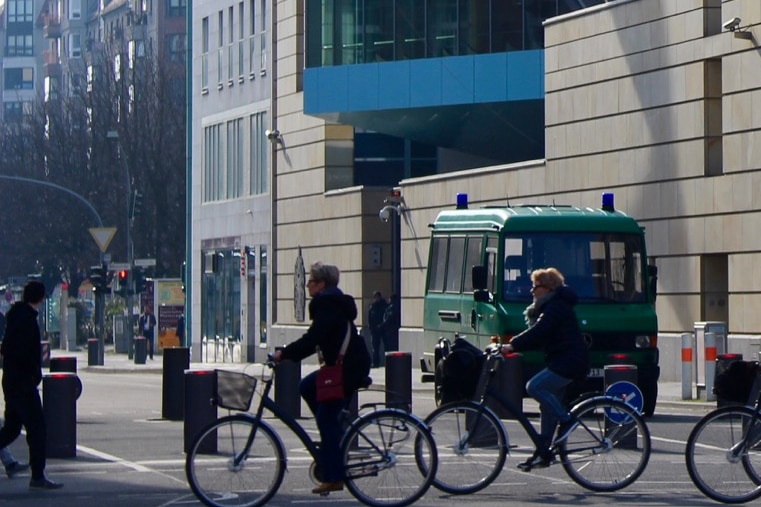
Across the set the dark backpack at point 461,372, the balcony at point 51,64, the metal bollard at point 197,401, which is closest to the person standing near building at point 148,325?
the metal bollard at point 197,401

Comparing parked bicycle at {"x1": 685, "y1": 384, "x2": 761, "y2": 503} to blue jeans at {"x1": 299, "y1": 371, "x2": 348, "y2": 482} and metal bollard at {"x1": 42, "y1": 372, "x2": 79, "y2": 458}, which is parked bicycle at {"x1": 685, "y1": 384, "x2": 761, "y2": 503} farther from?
metal bollard at {"x1": 42, "y1": 372, "x2": 79, "y2": 458}

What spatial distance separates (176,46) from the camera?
109 m

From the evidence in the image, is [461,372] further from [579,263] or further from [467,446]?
[579,263]

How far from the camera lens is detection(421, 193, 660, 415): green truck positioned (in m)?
22.8

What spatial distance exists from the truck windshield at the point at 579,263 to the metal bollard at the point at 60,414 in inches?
270

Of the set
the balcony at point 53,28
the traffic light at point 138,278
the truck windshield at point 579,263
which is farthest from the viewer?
the balcony at point 53,28

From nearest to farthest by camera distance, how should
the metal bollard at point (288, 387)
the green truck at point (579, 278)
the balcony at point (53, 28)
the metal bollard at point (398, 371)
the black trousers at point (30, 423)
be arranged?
the black trousers at point (30, 423)
the metal bollard at point (398, 371)
the metal bollard at point (288, 387)
the green truck at point (579, 278)
the balcony at point (53, 28)

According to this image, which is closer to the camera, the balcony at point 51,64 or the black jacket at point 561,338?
the black jacket at point 561,338

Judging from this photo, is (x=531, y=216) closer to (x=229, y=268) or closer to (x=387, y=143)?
(x=387, y=143)

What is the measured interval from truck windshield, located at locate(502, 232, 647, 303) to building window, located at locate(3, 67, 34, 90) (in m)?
146

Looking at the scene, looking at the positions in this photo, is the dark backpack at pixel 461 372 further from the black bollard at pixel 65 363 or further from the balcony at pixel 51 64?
the balcony at pixel 51 64

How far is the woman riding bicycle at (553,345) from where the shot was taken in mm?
13664

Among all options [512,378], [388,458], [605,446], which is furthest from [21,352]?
[512,378]

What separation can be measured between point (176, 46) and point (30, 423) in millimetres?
95111
